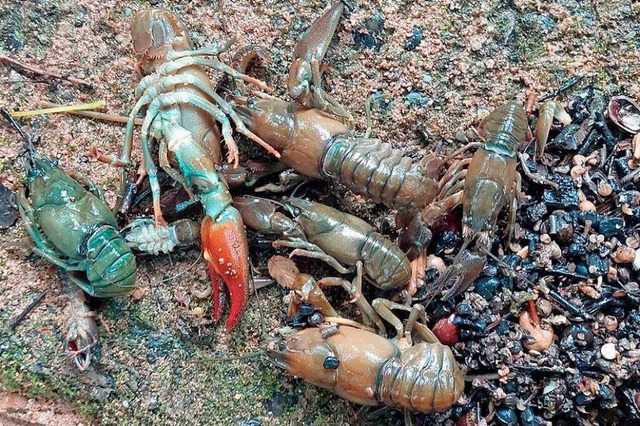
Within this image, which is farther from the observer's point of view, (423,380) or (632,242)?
(632,242)

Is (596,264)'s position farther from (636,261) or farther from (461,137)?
(461,137)

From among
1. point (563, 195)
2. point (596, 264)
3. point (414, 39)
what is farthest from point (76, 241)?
point (596, 264)

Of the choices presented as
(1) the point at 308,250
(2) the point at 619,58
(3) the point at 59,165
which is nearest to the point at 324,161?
(1) the point at 308,250

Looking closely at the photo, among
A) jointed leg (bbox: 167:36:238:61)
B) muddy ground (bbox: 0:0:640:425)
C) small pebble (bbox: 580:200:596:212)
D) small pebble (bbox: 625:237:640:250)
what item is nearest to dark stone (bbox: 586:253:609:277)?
small pebble (bbox: 625:237:640:250)

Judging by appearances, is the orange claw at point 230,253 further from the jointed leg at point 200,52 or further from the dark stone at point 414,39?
the dark stone at point 414,39

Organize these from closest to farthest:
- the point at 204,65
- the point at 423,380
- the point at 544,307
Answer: the point at 423,380 < the point at 544,307 < the point at 204,65

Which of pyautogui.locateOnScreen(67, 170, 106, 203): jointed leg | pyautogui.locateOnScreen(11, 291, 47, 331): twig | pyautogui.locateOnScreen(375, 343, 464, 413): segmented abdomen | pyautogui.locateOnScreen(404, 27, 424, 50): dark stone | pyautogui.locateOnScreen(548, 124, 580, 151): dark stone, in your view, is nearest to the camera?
pyautogui.locateOnScreen(375, 343, 464, 413): segmented abdomen

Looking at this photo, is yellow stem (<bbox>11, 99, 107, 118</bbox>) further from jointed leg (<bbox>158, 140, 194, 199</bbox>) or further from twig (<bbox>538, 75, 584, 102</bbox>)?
twig (<bbox>538, 75, 584, 102</bbox>)
